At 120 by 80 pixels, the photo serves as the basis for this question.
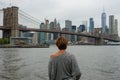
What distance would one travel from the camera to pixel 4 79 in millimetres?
15617

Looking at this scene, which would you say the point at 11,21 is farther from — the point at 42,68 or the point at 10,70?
the point at 10,70

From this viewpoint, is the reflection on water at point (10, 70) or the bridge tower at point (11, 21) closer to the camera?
the reflection on water at point (10, 70)

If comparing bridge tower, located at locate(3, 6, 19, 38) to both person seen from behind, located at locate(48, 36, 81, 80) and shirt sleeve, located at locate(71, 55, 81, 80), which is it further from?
shirt sleeve, located at locate(71, 55, 81, 80)

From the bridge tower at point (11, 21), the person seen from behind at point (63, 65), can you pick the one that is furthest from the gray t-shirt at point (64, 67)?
the bridge tower at point (11, 21)

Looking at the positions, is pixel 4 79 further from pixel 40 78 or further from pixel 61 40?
pixel 61 40

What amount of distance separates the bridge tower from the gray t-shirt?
108499mm

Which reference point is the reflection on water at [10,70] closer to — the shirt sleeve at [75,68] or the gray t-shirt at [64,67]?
the gray t-shirt at [64,67]

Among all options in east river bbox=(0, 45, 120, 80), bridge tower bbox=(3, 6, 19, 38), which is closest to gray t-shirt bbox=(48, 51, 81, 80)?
east river bbox=(0, 45, 120, 80)

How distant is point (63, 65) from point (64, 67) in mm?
37

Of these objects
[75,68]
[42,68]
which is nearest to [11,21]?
[42,68]

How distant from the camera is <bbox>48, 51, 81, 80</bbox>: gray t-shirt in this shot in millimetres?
4582

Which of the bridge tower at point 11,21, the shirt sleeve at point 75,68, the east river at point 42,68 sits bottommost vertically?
the east river at point 42,68

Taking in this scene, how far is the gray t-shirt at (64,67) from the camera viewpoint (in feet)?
15.0

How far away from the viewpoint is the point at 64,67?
468cm
